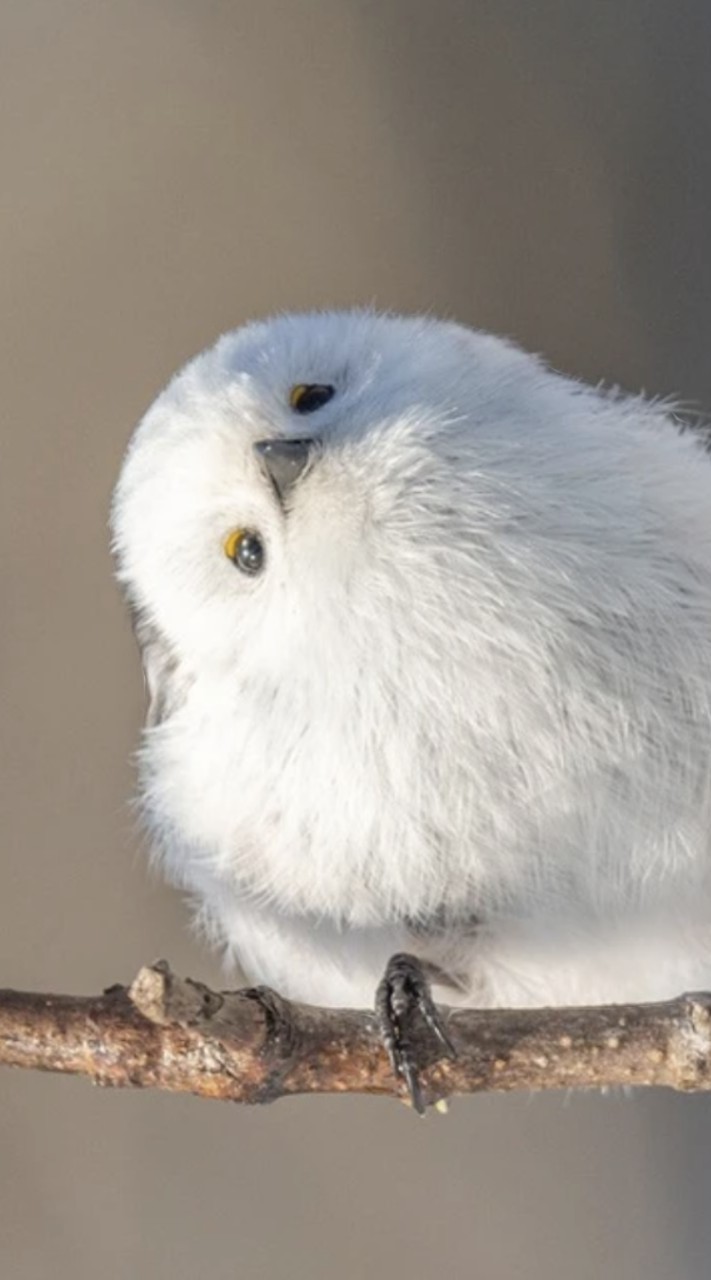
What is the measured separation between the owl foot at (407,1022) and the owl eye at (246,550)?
0.20 meters

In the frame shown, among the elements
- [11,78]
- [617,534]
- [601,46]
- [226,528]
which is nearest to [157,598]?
[226,528]

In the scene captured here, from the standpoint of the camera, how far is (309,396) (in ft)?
2.41

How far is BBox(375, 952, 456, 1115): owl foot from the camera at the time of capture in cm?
62

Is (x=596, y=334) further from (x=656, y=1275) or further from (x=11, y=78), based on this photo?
(x=656, y=1275)

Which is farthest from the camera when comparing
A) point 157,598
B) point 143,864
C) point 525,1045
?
point 143,864

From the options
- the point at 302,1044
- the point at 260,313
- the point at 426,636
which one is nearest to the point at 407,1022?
the point at 302,1044

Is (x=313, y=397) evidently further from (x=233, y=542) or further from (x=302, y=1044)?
(x=302, y=1044)

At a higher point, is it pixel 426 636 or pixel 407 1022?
pixel 426 636

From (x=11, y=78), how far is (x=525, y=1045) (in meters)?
0.74

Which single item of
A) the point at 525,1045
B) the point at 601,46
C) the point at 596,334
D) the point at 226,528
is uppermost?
the point at 601,46

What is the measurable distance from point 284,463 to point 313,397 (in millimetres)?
67

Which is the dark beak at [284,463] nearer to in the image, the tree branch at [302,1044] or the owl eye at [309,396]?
the owl eye at [309,396]

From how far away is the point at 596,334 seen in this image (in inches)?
43.1

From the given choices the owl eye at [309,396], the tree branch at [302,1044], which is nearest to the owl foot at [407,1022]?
the tree branch at [302,1044]
